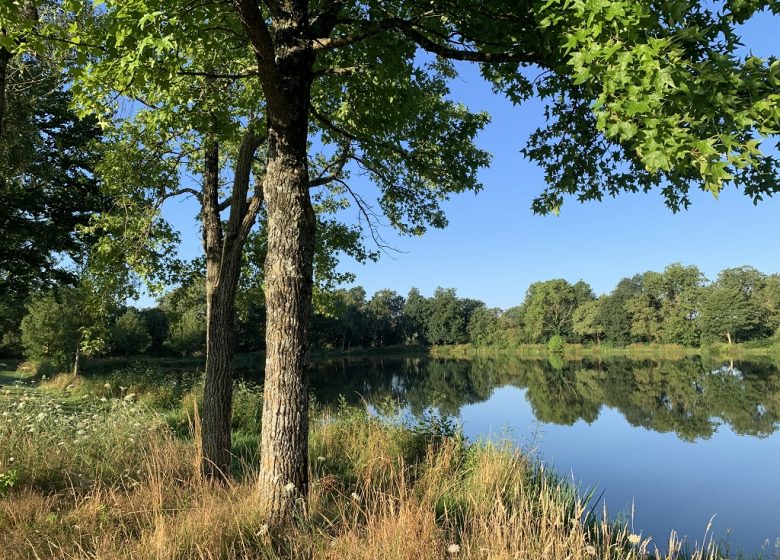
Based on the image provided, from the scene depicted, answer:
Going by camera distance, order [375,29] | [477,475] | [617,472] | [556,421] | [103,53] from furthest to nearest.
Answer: [556,421], [617,472], [477,475], [375,29], [103,53]

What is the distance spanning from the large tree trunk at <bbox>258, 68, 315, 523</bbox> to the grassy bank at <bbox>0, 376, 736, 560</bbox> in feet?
0.89

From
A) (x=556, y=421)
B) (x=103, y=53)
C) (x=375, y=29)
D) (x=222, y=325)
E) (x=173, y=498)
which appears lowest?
(x=556, y=421)

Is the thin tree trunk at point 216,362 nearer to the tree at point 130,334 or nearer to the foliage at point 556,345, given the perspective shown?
the tree at point 130,334

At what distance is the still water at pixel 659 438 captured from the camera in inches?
351

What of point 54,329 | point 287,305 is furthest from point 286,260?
point 54,329

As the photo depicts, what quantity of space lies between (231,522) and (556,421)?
18108 millimetres

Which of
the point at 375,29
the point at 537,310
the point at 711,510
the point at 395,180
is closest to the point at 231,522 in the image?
the point at 375,29

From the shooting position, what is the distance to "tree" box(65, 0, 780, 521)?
8.03 feet

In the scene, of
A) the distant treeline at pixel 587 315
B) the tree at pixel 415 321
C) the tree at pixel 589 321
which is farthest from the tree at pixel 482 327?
the tree at pixel 589 321

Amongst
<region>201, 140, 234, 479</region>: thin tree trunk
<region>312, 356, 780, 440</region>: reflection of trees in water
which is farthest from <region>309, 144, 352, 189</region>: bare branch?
<region>312, 356, 780, 440</region>: reflection of trees in water

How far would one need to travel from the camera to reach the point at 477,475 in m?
5.56

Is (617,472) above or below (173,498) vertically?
below

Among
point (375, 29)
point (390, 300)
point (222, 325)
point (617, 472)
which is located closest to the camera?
point (375, 29)

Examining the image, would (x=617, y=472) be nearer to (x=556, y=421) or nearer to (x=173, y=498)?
(x=556, y=421)
